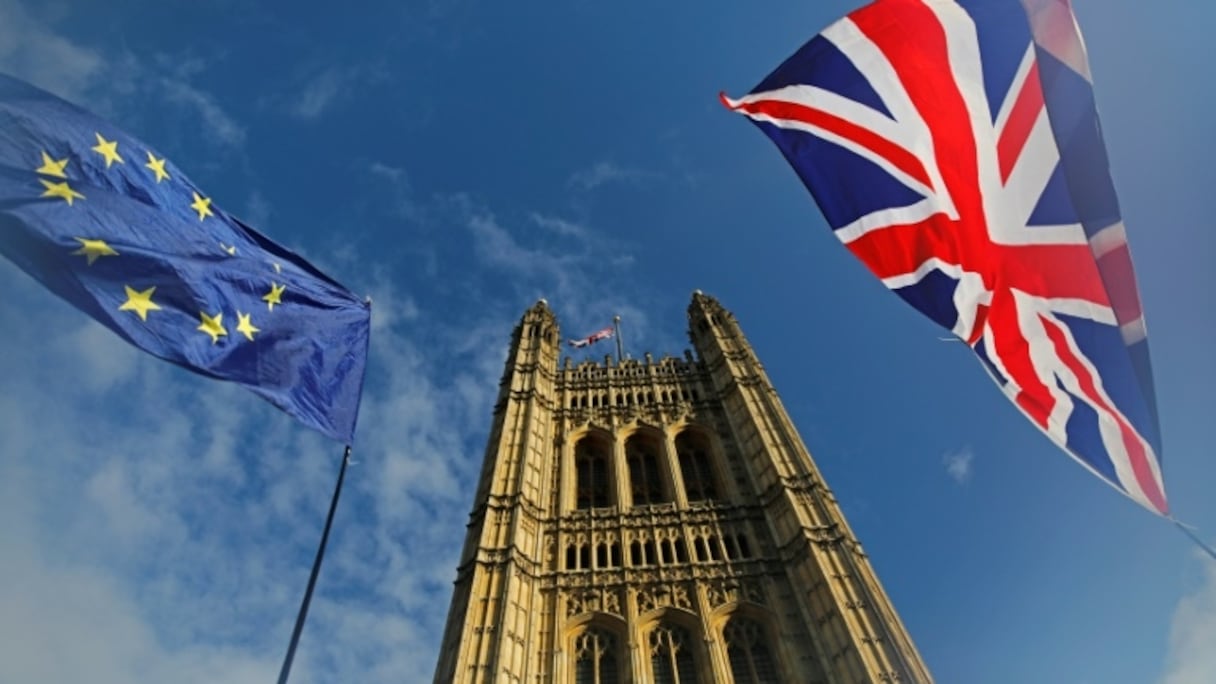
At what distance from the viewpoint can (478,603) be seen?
21562 mm

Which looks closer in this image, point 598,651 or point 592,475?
point 598,651

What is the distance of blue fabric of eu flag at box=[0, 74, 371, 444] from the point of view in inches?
273

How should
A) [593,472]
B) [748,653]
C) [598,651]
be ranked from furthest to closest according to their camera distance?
[593,472] < [598,651] < [748,653]

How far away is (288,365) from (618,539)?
19853 millimetres

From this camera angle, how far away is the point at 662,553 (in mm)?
25734

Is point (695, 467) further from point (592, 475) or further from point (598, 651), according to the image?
point (598, 651)

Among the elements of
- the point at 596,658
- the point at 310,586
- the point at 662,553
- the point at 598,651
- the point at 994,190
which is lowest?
the point at 310,586

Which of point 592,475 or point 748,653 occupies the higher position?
point 592,475

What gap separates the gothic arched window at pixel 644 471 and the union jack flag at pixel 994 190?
22900 mm

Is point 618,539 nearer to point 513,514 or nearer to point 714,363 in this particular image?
point 513,514

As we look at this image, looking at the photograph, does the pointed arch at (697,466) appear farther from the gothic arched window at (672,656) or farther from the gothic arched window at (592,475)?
the gothic arched window at (672,656)

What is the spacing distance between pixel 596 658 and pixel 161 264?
18.0m

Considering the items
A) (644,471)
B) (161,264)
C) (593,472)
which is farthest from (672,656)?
(161,264)

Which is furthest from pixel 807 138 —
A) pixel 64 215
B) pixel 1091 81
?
pixel 64 215
